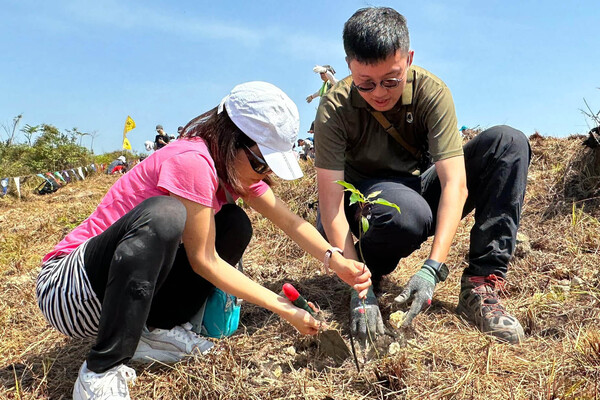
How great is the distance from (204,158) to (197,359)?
2.60 feet

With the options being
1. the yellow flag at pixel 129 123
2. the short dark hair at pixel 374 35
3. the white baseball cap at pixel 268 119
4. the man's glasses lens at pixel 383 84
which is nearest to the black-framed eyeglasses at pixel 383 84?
the man's glasses lens at pixel 383 84

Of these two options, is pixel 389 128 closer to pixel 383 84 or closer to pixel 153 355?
pixel 383 84

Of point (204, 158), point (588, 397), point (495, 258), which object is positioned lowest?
point (588, 397)

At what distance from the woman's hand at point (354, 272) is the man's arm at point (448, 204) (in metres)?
0.33

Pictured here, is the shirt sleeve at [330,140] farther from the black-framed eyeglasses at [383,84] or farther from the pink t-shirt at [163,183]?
the pink t-shirt at [163,183]

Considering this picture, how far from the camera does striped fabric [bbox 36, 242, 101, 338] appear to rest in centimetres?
162

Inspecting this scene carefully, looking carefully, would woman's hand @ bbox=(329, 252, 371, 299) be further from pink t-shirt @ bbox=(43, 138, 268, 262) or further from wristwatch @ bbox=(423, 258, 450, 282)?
pink t-shirt @ bbox=(43, 138, 268, 262)

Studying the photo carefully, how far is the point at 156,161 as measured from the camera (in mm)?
1715

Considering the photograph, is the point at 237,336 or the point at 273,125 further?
the point at 237,336

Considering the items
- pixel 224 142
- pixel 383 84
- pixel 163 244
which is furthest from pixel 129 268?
pixel 383 84

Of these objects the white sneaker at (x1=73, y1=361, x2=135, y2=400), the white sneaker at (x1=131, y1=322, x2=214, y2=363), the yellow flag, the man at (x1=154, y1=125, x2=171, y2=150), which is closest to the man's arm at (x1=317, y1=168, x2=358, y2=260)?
the white sneaker at (x1=131, y1=322, x2=214, y2=363)

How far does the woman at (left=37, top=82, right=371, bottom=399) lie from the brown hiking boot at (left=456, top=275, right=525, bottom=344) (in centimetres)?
58

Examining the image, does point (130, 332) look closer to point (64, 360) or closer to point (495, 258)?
point (64, 360)

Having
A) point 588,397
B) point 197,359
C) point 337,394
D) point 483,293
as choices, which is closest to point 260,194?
point 197,359
